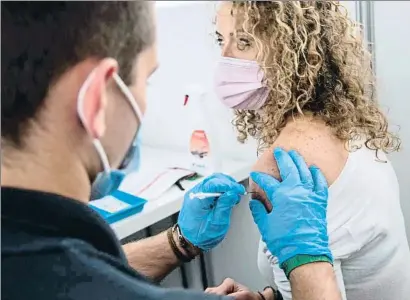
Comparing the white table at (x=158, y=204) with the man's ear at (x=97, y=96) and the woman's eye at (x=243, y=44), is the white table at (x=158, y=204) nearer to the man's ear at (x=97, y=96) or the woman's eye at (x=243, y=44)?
the woman's eye at (x=243, y=44)

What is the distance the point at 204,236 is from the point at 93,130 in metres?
0.62

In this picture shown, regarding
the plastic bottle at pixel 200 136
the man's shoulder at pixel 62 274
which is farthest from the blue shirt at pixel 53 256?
the plastic bottle at pixel 200 136

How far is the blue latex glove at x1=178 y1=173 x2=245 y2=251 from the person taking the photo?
1.20 metres

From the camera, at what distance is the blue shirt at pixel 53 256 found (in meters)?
0.66

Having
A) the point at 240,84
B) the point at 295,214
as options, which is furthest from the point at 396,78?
the point at 295,214

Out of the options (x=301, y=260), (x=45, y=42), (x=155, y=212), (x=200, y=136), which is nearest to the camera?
(x=45, y=42)

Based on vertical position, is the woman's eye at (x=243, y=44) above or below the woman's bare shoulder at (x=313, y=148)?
above

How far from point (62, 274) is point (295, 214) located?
1.66 feet

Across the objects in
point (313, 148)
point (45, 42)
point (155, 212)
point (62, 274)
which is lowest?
point (155, 212)

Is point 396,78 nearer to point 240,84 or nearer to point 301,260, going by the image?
point 240,84

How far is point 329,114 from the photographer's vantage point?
125cm

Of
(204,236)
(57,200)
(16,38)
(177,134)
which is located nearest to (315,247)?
(204,236)

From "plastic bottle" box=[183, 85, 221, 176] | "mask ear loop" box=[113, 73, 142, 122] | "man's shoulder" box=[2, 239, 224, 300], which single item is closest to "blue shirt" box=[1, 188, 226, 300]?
"man's shoulder" box=[2, 239, 224, 300]

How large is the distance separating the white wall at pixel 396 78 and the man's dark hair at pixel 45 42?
0.83 meters
